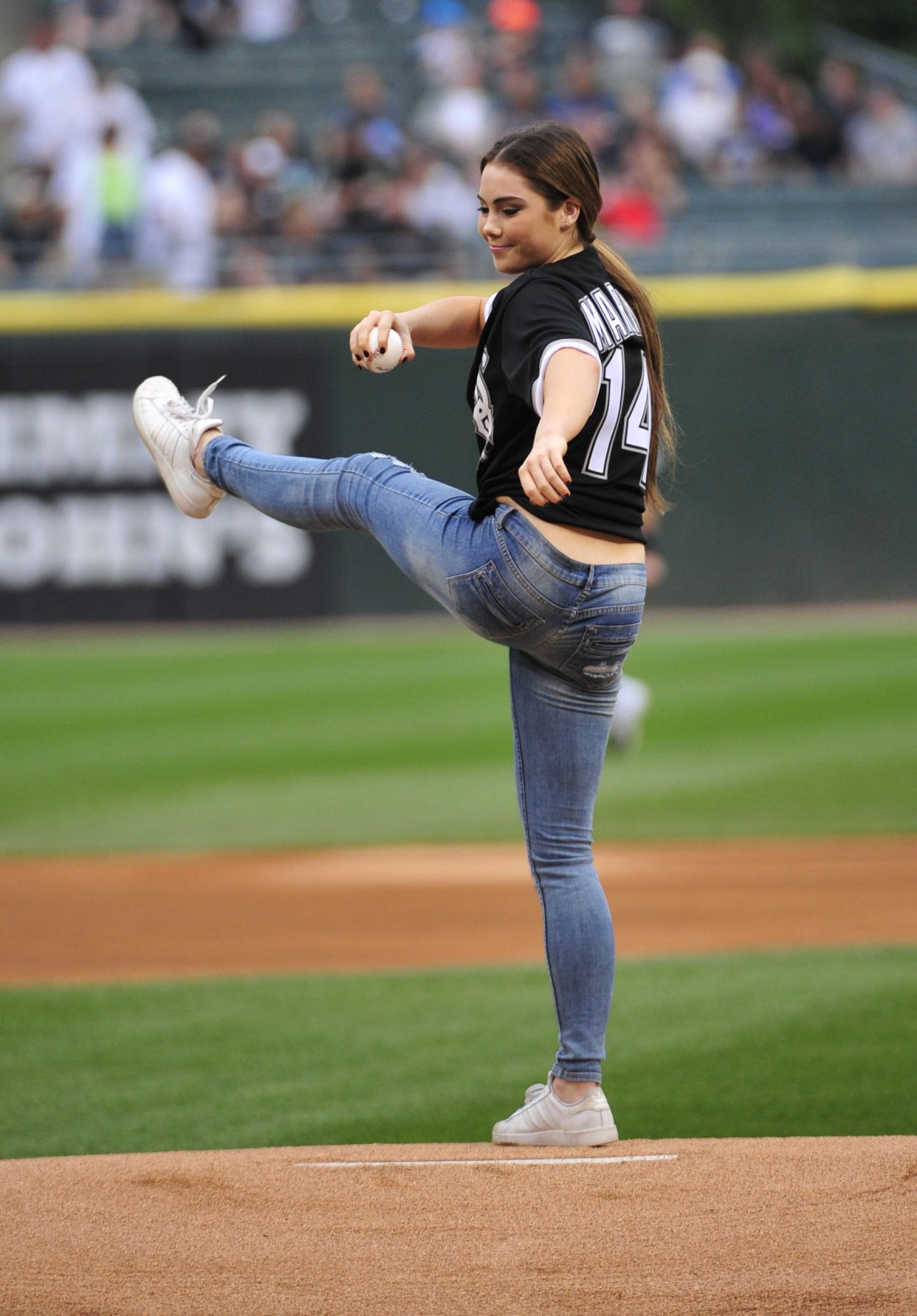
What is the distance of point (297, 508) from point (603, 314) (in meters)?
0.69

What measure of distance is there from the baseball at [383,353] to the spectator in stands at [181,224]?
13.7m

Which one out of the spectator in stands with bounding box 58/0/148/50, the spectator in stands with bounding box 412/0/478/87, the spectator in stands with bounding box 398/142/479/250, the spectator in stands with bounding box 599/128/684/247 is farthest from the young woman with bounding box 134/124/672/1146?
the spectator in stands with bounding box 58/0/148/50

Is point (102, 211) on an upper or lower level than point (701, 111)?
lower

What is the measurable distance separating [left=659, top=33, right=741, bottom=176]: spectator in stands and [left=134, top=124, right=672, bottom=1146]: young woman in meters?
15.3

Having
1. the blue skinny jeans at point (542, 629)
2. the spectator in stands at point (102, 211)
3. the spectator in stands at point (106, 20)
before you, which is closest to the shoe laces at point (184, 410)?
the blue skinny jeans at point (542, 629)

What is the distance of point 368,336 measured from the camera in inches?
123

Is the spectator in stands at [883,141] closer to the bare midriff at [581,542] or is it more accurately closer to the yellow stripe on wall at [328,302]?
the yellow stripe on wall at [328,302]

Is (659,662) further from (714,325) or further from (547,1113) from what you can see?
(547,1113)

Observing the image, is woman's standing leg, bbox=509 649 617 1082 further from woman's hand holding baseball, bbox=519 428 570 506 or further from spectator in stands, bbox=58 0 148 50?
spectator in stands, bbox=58 0 148 50

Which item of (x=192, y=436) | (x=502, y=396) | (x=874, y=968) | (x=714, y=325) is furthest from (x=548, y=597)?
(x=714, y=325)

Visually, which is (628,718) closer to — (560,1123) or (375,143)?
(560,1123)

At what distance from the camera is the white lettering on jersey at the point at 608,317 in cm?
301

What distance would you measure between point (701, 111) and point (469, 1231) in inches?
647

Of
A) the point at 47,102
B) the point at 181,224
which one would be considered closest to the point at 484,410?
the point at 181,224
